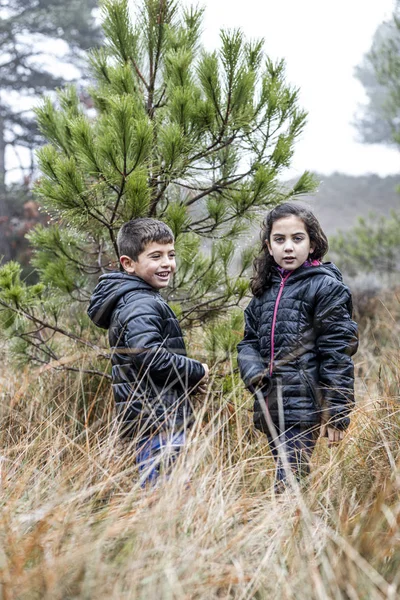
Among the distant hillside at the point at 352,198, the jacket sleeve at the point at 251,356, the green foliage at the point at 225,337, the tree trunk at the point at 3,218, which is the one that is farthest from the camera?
the distant hillside at the point at 352,198

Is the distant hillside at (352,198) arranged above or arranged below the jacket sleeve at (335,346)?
above

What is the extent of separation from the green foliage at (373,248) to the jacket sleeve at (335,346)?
20.7ft

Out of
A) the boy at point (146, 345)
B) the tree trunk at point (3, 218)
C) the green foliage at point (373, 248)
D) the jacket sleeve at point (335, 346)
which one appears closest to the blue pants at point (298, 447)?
the jacket sleeve at point (335, 346)

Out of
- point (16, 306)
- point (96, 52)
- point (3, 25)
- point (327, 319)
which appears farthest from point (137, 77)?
point (3, 25)

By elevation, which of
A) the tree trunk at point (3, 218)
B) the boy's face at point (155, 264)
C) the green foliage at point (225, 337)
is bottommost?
the green foliage at point (225, 337)

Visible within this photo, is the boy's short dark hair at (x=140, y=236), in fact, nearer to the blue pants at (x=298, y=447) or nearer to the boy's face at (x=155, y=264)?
the boy's face at (x=155, y=264)

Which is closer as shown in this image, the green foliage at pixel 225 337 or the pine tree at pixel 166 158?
the pine tree at pixel 166 158

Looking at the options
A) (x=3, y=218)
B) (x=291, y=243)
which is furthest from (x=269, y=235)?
(x=3, y=218)

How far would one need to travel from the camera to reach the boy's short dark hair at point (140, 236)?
254cm

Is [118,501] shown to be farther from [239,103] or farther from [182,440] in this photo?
[239,103]

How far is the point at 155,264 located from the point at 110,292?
242 millimetres

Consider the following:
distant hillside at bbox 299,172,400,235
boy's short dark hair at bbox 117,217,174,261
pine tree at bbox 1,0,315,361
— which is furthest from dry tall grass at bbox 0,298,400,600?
distant hillside at bbox 299,172,400,235

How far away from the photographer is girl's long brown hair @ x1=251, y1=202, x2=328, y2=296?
256cm

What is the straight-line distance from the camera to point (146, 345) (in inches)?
90.4
